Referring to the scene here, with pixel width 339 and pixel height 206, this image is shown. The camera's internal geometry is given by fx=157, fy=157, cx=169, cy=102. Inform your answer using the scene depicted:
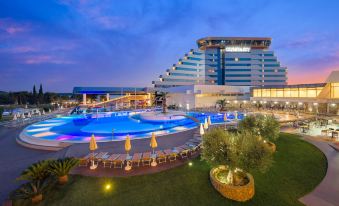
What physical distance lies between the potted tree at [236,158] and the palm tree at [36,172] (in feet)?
20.6

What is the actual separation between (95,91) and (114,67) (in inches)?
662

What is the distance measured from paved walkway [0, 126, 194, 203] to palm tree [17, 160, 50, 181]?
1140 mm

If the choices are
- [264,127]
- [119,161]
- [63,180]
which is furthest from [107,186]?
[264,127]

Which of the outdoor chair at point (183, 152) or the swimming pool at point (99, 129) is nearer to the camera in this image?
the outdoor chair at point (183, 152)

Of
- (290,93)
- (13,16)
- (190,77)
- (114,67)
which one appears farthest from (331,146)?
(114,67)

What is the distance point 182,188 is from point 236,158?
2.41m

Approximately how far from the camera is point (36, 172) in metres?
5.87

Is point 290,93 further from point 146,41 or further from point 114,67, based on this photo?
point 114,67

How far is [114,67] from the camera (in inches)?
2510

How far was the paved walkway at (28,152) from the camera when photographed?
7.03 metres

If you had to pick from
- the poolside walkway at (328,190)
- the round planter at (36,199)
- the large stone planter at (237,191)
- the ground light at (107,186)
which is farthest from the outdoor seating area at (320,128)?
the round planter at (36,199)

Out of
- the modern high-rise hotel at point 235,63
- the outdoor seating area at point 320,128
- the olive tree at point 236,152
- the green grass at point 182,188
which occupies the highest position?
the modern high-rise hotel at point 235,63

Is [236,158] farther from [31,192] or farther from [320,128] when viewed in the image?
[320,128]

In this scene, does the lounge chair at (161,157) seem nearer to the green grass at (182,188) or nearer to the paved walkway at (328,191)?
the green grass at (182,188)
